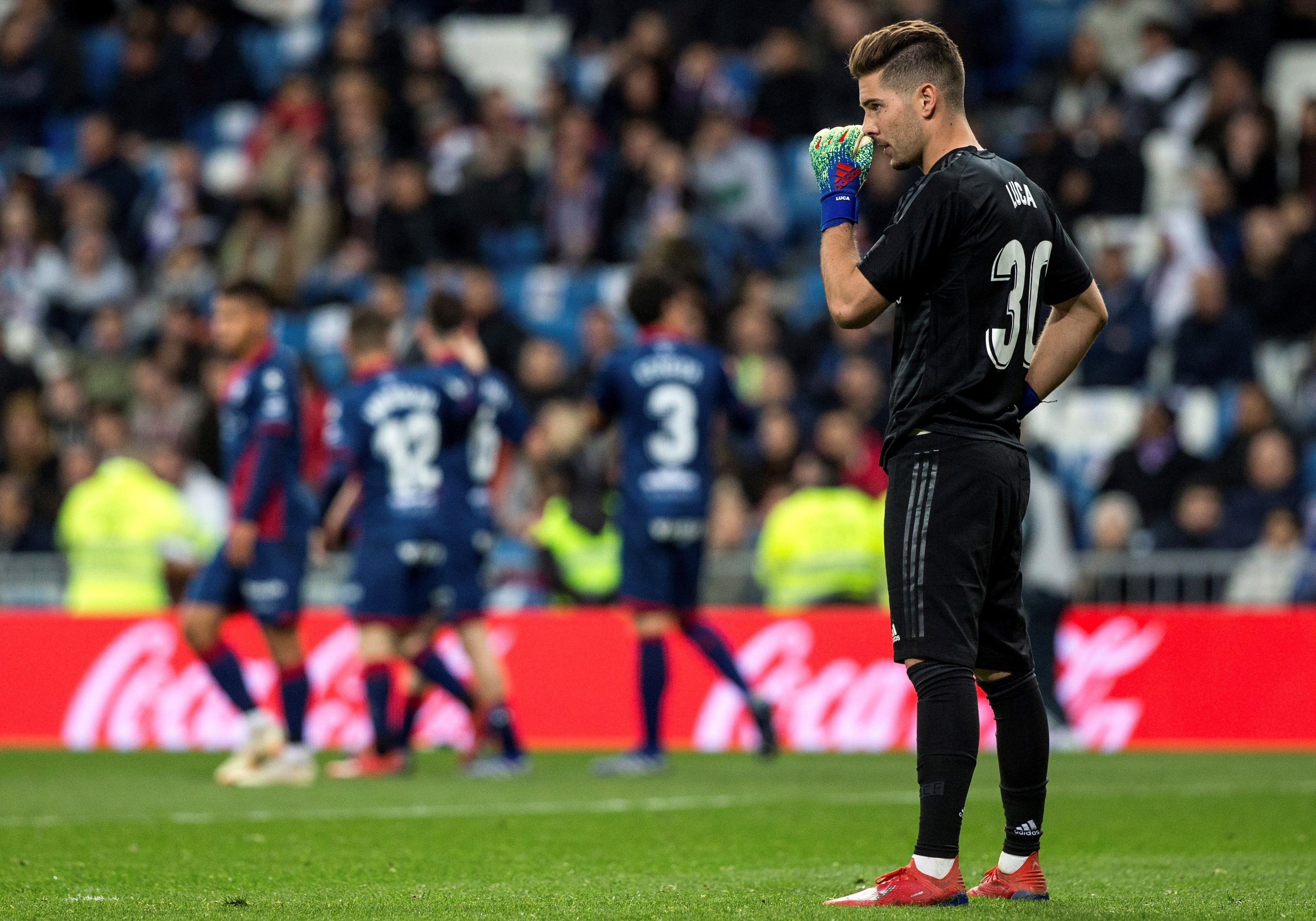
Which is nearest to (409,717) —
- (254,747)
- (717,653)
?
(254,747)

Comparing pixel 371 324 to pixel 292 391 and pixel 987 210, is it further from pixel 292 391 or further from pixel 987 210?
pixel 987 210

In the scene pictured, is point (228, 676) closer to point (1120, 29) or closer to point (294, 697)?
point (294, 697)

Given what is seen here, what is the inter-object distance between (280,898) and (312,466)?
26.4 ft

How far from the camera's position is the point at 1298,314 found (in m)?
14.3

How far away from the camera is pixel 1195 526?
40.6 feet

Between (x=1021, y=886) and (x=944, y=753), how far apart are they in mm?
497

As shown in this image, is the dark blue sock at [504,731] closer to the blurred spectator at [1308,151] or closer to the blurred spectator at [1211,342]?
the blurred spectator at [1211,342]

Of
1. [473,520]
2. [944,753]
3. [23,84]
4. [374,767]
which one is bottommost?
[374,767]

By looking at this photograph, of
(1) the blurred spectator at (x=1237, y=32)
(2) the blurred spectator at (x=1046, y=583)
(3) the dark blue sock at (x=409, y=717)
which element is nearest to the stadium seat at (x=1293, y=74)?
(1) the blurred spectator at (x=1237, y=32)

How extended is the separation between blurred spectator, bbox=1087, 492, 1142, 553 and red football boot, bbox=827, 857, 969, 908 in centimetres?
818

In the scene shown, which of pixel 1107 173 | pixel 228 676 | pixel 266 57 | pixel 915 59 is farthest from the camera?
pixel 266 57

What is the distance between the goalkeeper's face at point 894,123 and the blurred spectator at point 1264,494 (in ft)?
27.1

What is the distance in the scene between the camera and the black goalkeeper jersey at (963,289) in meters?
4.69

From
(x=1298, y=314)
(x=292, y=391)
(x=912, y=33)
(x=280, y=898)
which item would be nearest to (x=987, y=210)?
(x=912, y=33)
